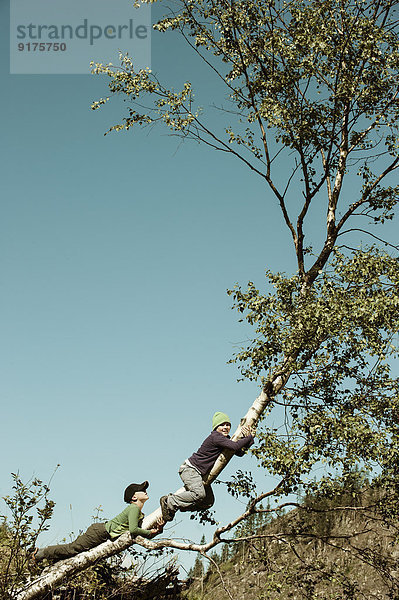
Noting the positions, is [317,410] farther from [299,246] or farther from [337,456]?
[299,246]

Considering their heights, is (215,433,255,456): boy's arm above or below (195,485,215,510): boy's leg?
above

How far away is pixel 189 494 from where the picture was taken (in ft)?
30.6

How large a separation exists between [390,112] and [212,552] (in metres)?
11.2

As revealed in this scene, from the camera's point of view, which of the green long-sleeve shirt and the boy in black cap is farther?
the boy in black cap

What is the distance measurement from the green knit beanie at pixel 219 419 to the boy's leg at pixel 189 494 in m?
0.85

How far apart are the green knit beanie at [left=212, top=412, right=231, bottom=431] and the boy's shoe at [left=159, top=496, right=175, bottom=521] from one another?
1451 mm

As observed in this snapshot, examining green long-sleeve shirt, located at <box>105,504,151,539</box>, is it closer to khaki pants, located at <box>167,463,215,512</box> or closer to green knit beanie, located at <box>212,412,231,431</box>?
khaki pants, located at <box>167,463,215,512</box>

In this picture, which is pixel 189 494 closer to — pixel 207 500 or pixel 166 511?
pixel 166 511

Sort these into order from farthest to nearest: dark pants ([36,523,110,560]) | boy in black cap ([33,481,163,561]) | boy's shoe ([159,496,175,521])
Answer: dark pants ([36,523,110,560]) → boy in black cap ([33,481,163,561]) → boy's shoe ([159,496,175,521])

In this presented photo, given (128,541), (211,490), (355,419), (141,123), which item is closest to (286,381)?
(355,419)

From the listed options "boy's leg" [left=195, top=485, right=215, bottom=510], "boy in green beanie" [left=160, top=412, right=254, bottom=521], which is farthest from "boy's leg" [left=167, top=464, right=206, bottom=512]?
"boy's leg" [left=195, top=485, right=215, bottom=510]

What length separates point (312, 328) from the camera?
9.65m

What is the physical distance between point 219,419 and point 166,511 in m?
1.77

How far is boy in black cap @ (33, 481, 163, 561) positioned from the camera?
9508 millimetres
